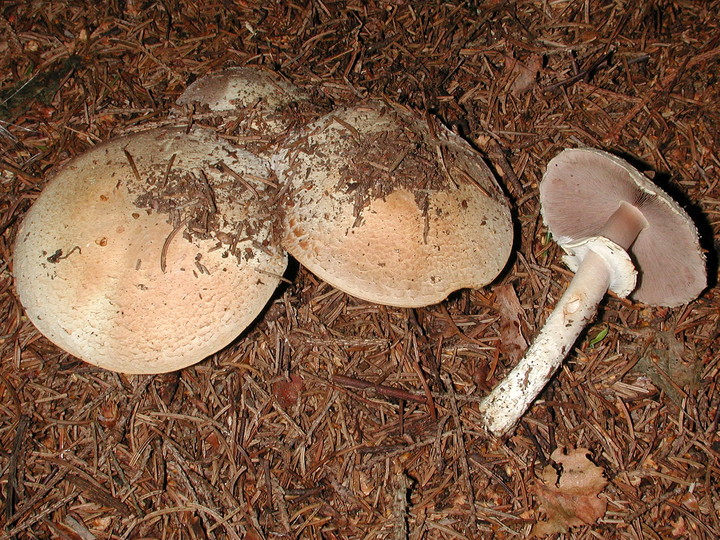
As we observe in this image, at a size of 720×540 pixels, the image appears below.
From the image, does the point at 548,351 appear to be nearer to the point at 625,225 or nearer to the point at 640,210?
the point at 625,225

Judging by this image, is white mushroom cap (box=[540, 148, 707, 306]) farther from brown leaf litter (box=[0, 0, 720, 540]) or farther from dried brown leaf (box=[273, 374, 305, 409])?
dried brown leaf (box=[273, 374, 305, 409])

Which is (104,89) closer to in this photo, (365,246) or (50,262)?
(50,262)

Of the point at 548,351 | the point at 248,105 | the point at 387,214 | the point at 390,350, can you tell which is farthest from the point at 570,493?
the point at 248,105

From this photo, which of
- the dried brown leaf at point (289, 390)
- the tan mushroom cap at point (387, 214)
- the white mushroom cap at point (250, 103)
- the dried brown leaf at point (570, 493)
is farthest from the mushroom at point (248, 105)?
the dried brown leaf at point (570, 493)

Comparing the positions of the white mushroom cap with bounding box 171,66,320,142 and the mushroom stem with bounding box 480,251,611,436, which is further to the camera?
the white mushroom cap with bounding box 171,66,320,142

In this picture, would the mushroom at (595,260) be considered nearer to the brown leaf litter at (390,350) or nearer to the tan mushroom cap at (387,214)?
the brown leaf litter at (390,350)

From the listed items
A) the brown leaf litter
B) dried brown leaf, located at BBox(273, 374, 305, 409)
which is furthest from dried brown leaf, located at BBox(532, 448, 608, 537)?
dried brown leaf, located at BBox(273, 374, 305, 409)
